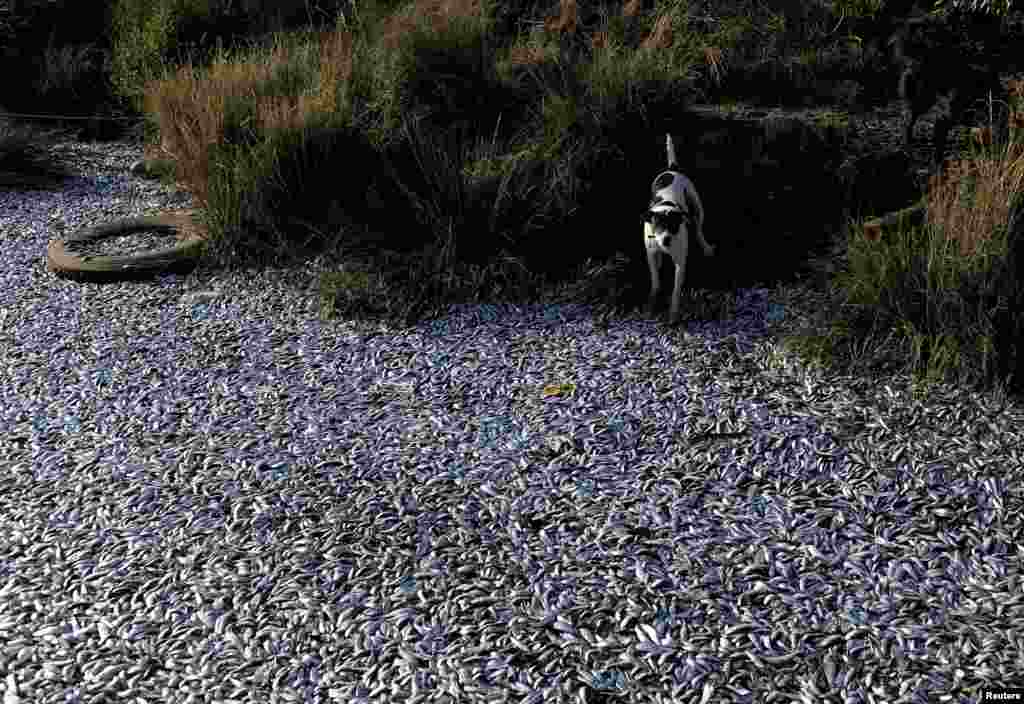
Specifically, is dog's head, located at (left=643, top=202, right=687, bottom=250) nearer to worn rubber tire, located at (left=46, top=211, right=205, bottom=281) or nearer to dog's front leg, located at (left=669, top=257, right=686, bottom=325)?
dog's front leg, located at (left=669, top=257, right=686, bottom=325)

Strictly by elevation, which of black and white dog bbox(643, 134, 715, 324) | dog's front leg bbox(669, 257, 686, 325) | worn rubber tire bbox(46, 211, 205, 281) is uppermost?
black and white dog bbox(643, 134, 715, 324)

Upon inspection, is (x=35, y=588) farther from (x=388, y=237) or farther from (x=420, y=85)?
(x=420, y=85)

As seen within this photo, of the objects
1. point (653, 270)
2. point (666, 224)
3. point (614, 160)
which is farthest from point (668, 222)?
point (614, 160)

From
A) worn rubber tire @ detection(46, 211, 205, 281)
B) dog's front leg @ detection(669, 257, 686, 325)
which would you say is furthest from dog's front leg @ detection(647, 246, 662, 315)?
worn rubber tire @ detection(46, 211, 205, 281)

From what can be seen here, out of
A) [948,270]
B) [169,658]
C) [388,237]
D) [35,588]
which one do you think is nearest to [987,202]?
[948,270]

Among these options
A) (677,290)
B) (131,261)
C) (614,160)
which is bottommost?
(131,261)

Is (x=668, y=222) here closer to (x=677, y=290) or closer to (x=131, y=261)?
(x=677, y=290)

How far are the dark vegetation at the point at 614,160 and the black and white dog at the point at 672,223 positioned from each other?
209 millimetres

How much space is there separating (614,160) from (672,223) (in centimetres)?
123

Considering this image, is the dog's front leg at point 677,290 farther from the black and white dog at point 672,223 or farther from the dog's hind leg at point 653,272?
the dog's hind leg at point 653,272

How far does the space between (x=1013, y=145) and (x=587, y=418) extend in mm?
1747

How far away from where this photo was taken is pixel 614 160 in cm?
467

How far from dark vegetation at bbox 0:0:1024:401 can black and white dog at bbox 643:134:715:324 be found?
0.21 m

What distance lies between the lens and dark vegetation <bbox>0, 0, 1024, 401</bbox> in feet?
10.8
